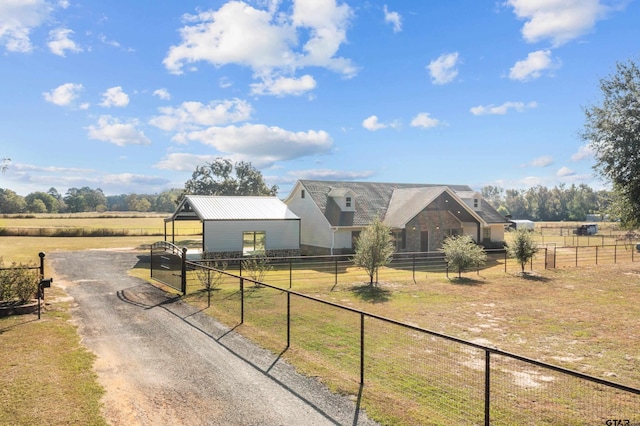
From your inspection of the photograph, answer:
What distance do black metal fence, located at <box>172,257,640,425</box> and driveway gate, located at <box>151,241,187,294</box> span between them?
495cm

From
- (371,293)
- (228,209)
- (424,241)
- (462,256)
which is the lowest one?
(371,293)

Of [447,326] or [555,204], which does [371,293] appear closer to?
[447,326]

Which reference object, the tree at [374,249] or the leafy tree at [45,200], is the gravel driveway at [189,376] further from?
the leafy tree at [45,200]

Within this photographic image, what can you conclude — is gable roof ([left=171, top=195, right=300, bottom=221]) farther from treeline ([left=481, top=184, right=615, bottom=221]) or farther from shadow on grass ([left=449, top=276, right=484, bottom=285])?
treeline ([left=481, top=184, right=615, bottom=221])

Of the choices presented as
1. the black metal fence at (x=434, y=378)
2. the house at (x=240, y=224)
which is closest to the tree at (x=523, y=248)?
the house at (x=240, y=224)

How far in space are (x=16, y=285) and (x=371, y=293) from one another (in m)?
13.5

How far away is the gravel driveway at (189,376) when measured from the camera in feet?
21.8

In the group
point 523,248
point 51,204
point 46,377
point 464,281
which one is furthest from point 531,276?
point 51,204

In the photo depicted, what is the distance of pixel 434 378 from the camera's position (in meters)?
8.20

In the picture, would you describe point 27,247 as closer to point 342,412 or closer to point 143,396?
point 143,396

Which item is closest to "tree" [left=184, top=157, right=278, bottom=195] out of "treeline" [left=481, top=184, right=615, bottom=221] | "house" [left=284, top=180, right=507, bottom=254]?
"house" [left=284, top=180, right=507, bottom=254]

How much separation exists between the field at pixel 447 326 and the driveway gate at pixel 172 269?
833 mm

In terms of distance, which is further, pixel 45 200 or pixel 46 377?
pixel 45 200

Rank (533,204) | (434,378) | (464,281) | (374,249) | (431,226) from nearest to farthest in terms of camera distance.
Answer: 1. (434,378)
2. (374,249)
3. (464,281)
4. (431,226)
5. (533,204)
